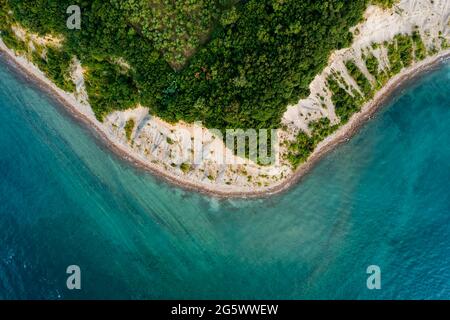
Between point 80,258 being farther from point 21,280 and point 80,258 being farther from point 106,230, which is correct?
point 21,280

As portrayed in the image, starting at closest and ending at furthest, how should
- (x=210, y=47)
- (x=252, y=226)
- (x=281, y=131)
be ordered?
(x=210, y=47) → (x=281, y=131) → (x=252, y=226)

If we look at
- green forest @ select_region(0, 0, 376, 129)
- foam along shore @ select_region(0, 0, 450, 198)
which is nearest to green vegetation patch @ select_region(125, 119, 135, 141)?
foam along shore @ select_region(0, 0, 450, 198)

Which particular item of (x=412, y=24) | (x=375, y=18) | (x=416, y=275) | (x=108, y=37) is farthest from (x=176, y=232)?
(x=412, y=24)

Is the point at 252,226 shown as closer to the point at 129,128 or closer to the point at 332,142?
the point at 332,142

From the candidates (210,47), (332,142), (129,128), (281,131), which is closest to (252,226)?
(281,131)

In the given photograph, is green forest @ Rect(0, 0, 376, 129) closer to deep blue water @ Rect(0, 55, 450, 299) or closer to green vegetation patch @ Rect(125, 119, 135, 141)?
green vegetation patch @ Rect(125, 119, 135, 141)

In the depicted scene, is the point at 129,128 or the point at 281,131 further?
the point at 129,128
